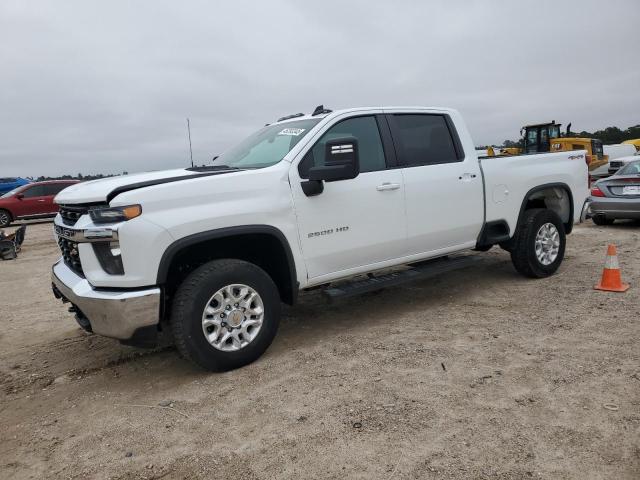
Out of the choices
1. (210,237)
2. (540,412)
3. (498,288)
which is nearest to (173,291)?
(210,237)

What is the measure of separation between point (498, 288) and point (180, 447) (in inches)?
160

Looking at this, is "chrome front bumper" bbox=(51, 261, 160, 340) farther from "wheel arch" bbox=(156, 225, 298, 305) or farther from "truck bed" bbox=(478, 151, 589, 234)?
"truck bed" bbox=(478, 151, 589, 234)

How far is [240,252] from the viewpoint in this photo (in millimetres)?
4023

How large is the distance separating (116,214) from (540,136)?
72.1 ft

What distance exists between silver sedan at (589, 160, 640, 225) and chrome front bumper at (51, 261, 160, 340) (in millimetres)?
8479

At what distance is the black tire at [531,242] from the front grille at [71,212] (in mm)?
4510

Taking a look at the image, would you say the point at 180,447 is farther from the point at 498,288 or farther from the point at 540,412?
the point at 498,288

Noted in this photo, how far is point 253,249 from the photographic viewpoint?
13.3ft

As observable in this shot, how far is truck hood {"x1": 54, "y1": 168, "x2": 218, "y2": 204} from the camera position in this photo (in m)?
3.35

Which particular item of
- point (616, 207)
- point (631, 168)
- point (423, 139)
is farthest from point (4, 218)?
point (631, 168)

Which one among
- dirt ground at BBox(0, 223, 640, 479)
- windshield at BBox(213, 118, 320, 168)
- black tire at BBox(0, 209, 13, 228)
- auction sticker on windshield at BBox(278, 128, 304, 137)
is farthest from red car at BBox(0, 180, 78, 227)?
auction sticker on windshield at BBox(278, 128, 304, 137)

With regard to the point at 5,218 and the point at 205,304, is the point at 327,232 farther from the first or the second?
the point at 5,218

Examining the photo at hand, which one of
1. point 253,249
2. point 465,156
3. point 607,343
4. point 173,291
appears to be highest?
point 465,156

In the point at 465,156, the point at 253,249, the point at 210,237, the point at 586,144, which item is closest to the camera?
the point at 210,237
